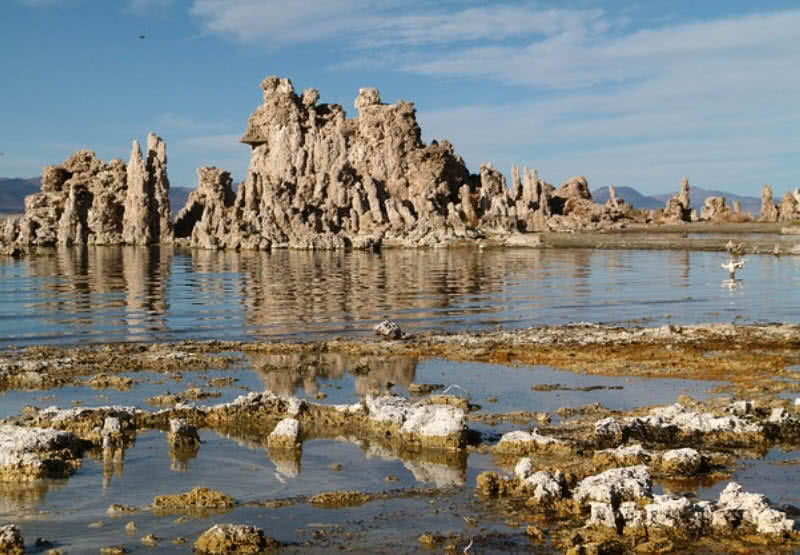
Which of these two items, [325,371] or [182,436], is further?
[325,371]

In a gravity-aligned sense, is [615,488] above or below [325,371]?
above

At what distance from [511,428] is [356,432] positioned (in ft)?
9.91

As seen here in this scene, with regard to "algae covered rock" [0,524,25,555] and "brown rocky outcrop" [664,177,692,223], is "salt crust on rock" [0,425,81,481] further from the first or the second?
"brown rocky outcrop" [664,177,692,223]

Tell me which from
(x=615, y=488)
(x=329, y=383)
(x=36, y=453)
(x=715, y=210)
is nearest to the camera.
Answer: (x=615, y=488)

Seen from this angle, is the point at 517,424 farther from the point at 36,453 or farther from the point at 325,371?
the point at 36,453

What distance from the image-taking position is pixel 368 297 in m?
45.9

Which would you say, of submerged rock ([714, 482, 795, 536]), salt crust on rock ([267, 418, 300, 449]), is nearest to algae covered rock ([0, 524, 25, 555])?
salt crust on rock ([267, 418, 300, 449])

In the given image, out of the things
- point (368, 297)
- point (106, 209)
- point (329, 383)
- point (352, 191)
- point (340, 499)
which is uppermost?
point (352, 191)

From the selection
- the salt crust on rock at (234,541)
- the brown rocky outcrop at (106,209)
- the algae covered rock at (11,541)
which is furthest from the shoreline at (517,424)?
the brown rocky outcrop at (106,209)

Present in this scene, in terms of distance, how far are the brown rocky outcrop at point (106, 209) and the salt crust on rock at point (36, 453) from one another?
129 metres

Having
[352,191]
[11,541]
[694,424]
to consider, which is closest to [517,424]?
[694,424]

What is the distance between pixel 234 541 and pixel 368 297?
115 feet

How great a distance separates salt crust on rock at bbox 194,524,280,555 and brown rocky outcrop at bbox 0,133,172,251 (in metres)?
134

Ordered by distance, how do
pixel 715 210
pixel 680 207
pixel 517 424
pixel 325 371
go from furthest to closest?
1. pixel 715 210
2. pixel 680 207
3. pixel 325 371
4. pixel 517 424
